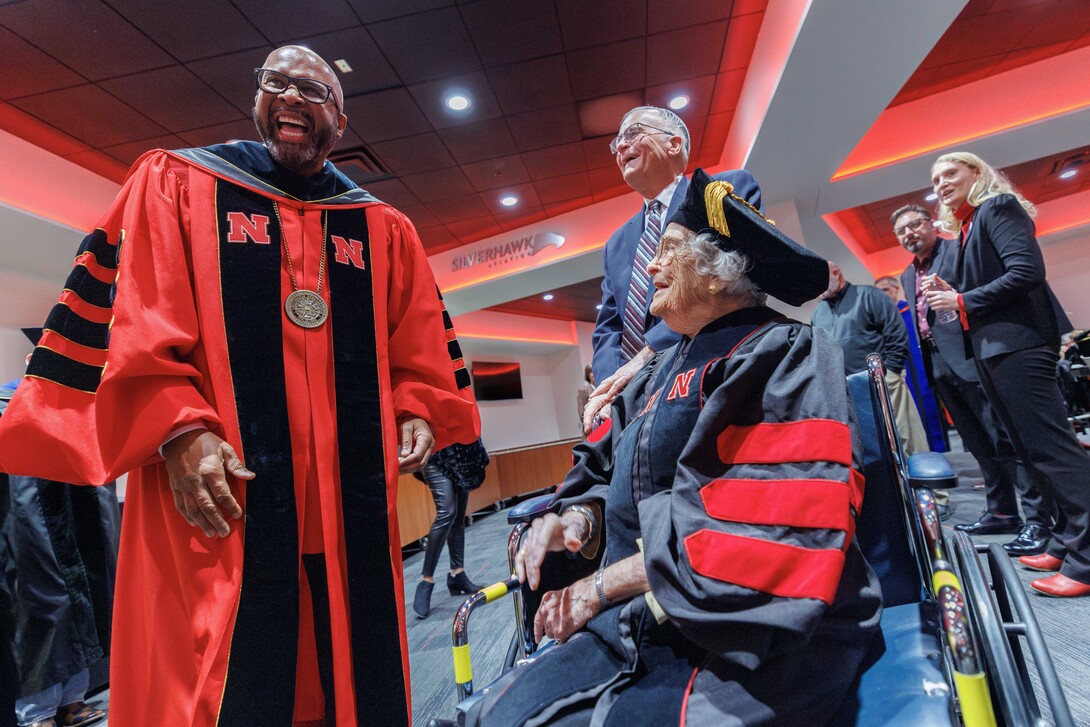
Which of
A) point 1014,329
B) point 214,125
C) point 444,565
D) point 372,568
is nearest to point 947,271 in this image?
point 1014,329

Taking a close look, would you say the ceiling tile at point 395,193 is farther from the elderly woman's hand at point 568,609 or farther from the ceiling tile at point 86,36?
the elderly woman's hand at point 568,609

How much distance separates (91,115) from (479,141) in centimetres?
303

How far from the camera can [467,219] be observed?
7062 millimetres

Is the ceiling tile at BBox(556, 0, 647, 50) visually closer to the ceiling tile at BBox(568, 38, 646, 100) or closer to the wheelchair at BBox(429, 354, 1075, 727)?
the ceiling tile at BBox(568, 38, 646, 100)

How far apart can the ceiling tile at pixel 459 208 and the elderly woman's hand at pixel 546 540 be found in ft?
18.9

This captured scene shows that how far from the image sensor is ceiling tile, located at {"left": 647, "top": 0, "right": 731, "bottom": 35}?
12.5 feet

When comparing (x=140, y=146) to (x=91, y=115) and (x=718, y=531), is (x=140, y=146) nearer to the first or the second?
(x=91, y=115)

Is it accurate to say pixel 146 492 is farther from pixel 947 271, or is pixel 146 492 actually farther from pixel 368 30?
pixel 368 30

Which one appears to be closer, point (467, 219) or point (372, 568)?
point (372, 568)

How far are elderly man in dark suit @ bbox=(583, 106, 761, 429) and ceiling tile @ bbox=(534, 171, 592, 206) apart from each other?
465cm

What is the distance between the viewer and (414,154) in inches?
211

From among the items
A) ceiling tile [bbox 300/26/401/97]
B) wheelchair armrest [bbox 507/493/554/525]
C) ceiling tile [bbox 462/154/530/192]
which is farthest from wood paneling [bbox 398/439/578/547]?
wheelchair armrest [bbox 507/493/554/525]

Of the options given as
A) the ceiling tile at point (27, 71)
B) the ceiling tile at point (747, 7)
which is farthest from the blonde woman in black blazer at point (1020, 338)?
the ceiling tile at point (27, 71)

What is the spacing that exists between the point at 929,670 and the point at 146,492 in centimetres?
131
